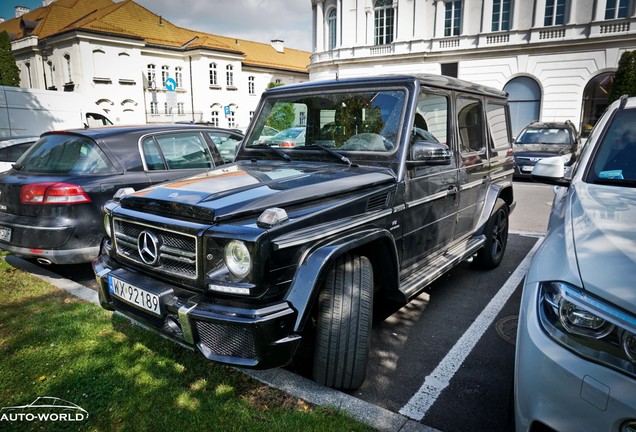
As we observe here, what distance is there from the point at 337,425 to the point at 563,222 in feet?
5.83

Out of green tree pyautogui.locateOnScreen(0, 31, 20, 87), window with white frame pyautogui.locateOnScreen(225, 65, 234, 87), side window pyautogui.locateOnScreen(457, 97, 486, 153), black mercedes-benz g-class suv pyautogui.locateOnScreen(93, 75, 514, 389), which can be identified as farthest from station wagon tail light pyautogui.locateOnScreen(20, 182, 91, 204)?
window with white frame pyautogui.locateOnScreen(225, 65, 234, 87)

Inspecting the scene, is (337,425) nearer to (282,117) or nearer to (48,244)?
(282,117)

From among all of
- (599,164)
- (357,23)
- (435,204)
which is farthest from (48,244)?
(357,23)

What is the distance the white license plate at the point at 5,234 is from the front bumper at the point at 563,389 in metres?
4.93

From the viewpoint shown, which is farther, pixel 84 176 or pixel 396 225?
pixel 84 176

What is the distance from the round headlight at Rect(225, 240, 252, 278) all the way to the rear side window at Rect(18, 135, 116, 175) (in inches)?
125

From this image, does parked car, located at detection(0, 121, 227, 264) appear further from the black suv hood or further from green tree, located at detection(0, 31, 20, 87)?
green tree, located at detection(0, 31, 20, 87)

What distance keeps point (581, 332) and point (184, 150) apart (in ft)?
16.6

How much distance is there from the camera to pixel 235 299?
7.74 feet

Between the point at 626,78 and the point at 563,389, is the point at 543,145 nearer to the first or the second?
the point at 626,78

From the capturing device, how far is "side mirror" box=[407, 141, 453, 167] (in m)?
3.32

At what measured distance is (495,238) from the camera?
537 centimetres

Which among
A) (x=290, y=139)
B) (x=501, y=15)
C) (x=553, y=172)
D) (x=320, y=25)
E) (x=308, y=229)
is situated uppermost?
(x=320, y=25)

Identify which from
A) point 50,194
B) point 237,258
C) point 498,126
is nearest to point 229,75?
point 498,126
